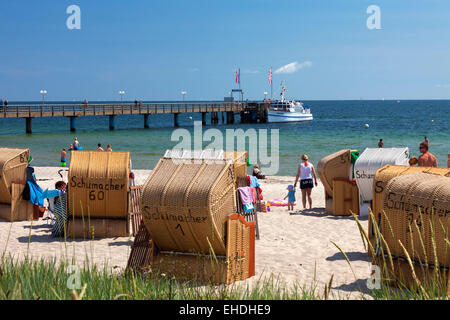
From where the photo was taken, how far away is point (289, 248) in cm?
943

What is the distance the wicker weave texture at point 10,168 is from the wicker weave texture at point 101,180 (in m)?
2.19

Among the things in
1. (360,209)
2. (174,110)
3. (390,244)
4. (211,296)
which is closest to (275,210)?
(360,209)

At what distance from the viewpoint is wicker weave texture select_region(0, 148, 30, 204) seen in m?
11.4

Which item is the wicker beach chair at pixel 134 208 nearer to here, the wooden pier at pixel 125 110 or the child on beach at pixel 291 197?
the child on beach at pixel 291 197

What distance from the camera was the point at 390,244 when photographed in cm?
681

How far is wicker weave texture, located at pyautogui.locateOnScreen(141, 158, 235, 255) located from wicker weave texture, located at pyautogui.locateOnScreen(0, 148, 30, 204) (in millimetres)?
5365

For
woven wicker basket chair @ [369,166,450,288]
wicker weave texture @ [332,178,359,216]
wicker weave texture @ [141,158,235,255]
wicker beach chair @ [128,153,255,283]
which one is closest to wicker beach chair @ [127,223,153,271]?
wicker beach chair @ [128,153,255,283]

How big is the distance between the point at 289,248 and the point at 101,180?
11.1 feet

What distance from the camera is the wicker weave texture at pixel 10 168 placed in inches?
451

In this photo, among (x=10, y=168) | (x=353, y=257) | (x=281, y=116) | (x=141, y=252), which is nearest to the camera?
(x=141, y=252)

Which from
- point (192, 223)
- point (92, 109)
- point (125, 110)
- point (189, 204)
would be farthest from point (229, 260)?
point (125, 110)

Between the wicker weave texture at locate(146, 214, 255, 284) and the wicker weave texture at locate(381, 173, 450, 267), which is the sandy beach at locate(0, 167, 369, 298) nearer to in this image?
the wicker weave texture at locate(146, 214, 255, 284)

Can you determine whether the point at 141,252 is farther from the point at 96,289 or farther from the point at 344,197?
the point at 344,197

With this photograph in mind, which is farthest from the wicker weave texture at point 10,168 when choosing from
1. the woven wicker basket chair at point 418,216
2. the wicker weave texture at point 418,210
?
the wicker weave texture at point 418,210
